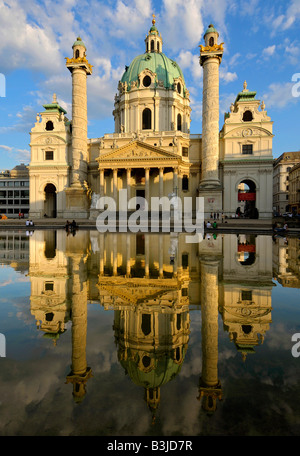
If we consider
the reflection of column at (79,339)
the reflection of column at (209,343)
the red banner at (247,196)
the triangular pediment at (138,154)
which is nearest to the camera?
the reflection of column at (209,343)

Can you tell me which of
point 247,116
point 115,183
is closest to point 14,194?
point 115,183

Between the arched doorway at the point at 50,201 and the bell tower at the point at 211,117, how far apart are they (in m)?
30.8

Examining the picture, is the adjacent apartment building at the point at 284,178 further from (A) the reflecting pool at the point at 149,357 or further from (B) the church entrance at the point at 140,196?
(A) the reflecting pool at the point at 149,357

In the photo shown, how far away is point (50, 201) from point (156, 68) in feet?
113

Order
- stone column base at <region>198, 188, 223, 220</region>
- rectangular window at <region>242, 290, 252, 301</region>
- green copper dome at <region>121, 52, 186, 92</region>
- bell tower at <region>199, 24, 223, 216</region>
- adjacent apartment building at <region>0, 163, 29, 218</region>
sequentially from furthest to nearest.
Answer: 1. adjacent apartment building at <region>0, 163, 29, 218</region>
2. green copper dome at <region>121, 52, 186, 92</region>
3. stone column base at <region>198, 188, 223, 220</region>
4. bell tower at <region>199, 24, 223, 216</region>
5. rectangular window at <region>242, 290, 252, 301</region>

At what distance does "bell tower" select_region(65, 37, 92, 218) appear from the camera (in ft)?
157

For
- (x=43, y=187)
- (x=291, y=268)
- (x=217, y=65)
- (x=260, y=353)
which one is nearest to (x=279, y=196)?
(x=217, y=65)

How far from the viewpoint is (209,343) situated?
14.3ft

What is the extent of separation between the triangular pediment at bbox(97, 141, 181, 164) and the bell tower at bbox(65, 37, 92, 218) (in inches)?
236

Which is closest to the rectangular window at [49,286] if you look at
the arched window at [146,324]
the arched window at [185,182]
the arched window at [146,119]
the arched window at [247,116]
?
the arched window at [146,324]

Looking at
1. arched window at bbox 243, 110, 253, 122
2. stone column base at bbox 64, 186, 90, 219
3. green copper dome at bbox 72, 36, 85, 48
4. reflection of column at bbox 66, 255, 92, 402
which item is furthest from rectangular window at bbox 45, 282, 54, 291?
green copper dome at bbox 72, 36, 85, 48

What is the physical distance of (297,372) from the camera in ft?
11.8

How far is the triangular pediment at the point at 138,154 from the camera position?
4412 centimetres

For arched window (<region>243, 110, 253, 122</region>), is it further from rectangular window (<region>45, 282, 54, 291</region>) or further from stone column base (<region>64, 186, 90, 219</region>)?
rectangular window (<region>45, 282, 54, 291</region>)
